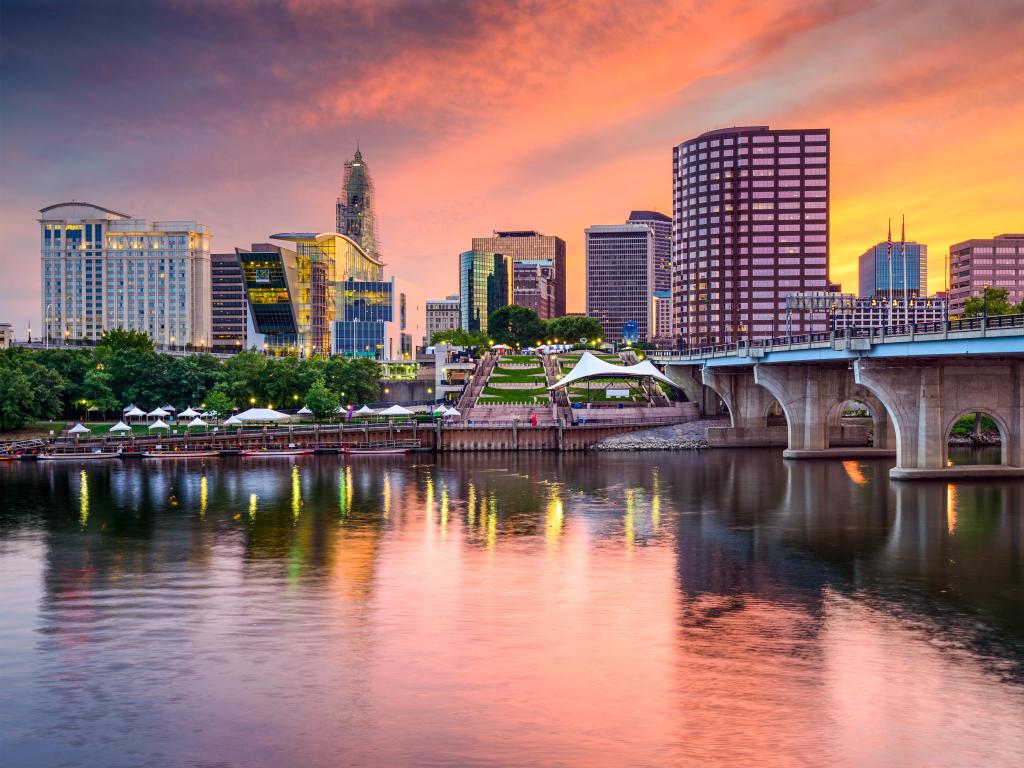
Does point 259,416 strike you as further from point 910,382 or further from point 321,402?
point 910,382

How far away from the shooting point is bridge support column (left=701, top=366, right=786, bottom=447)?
122525 millimetres

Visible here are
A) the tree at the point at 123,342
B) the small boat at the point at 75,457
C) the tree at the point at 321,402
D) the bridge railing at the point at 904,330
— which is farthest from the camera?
the tree at the point at 123,342

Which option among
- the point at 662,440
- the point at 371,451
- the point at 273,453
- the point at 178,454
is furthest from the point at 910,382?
the point at 178,454

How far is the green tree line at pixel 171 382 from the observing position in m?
125

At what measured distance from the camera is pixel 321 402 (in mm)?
128250

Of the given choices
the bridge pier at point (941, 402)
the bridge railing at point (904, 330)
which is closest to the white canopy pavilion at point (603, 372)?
the bridge railing at point (904, 330)

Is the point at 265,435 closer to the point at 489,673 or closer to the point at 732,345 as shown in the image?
the point at 732,345

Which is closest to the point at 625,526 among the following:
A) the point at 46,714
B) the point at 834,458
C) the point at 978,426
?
the point at 46,714

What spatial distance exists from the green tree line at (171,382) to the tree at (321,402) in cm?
14

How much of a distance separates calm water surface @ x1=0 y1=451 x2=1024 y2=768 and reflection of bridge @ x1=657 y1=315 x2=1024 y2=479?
398 inches

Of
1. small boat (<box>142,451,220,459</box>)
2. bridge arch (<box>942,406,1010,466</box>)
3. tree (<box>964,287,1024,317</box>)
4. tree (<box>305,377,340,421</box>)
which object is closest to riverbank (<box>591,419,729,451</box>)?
tree (<box>305,377,340,421</box>)

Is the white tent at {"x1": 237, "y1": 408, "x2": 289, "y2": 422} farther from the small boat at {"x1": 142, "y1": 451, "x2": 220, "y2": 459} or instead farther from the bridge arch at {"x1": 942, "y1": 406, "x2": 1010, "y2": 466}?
the bridge arch at {"x1": 942, "y1": 406, "x2": 1010, "y2": 466}

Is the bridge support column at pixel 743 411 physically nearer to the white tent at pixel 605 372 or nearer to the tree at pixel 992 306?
the white tent at pixel 605 372

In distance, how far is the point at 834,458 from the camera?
4156 inches
